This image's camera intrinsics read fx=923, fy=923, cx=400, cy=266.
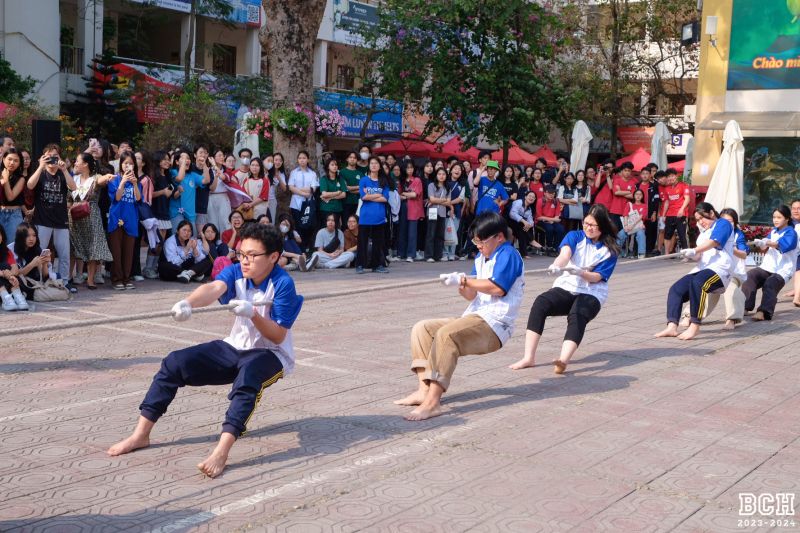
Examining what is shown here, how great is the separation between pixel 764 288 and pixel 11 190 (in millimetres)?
9012

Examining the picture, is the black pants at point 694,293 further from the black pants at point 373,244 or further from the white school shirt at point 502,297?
the black pants at point 373,244

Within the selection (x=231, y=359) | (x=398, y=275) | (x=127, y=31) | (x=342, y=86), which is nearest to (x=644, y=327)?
(x=398, y=275)

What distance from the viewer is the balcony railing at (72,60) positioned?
82.5ft

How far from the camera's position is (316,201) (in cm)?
1504

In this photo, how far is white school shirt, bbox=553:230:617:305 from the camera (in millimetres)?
8047

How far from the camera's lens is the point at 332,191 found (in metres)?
→ 14.9

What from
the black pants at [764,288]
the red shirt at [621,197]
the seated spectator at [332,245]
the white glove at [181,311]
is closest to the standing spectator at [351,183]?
the seated spectator at [332,245]

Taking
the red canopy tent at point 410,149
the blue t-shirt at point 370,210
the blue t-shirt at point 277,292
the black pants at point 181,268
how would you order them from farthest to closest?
1. the red canopy tent at point 410,149
2. the blue t-shirt at point 370,210
3. the black pants at point 181,268
4. the blue t-shirt at point 277,292

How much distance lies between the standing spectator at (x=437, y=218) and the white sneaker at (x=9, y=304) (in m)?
8.04

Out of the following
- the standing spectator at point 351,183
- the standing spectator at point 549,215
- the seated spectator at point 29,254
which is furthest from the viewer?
the standing spectator at point 549,215

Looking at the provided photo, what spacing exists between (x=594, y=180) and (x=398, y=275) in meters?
7.02

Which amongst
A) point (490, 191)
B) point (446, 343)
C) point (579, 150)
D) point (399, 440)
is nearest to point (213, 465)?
point (399, 440)

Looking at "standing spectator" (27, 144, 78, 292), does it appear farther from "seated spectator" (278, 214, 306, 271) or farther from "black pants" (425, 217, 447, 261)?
"black pants" (425, 217, 447, 261)

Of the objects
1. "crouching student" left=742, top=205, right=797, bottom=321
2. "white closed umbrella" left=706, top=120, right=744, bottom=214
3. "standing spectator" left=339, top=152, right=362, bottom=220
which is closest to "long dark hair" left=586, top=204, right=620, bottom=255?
"crouching student" left=742, top=205, right=797, bottom=321
